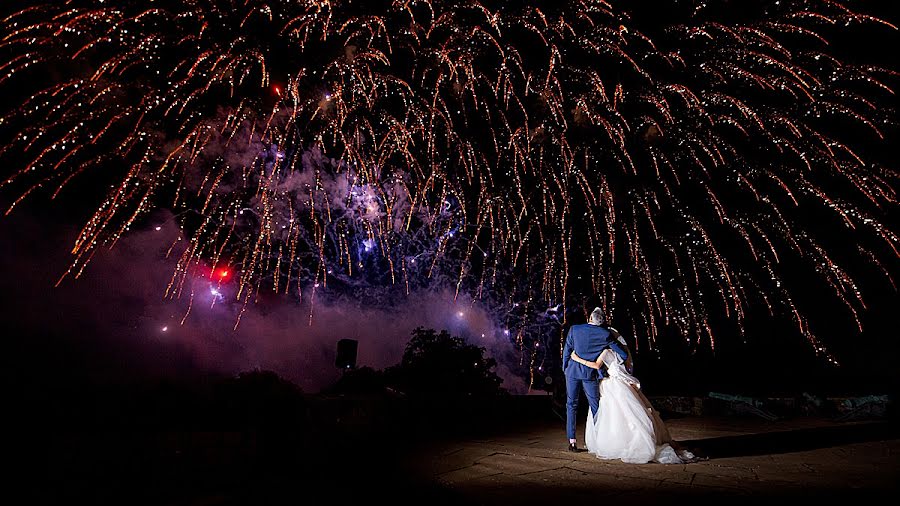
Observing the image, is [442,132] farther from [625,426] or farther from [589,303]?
[589,303]

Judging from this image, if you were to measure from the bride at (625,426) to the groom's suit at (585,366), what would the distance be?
0.09 m

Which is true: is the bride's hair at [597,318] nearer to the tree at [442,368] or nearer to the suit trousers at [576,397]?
the suit trousers at [576,397]

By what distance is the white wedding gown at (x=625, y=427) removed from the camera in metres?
4.49

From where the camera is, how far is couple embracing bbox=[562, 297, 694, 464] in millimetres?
4531

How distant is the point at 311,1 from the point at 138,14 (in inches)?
82.8

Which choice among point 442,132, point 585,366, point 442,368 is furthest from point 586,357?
point 442,368

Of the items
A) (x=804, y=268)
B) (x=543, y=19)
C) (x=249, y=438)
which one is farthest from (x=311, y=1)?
(x=804, y=268)

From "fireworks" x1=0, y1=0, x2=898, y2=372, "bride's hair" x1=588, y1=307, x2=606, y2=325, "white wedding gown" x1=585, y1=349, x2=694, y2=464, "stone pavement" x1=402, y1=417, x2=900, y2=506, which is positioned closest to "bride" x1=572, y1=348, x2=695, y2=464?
"white wedding gown" x1=585, y1=349, x2=694, y2=464

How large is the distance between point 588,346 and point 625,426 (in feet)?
3.15

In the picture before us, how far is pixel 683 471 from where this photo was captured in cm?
400

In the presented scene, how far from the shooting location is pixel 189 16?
598cm

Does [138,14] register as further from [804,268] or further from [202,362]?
[804,268]

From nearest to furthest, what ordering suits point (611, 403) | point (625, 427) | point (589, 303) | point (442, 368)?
point (625, 427) → point (611, 403) → point (442, 368) → point (589, 303)

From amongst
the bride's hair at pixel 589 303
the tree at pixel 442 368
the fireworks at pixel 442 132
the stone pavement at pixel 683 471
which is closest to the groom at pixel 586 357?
the stone pavement at pixel 683 471
